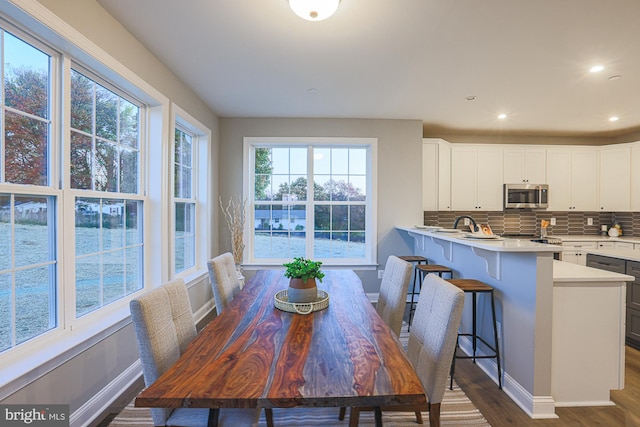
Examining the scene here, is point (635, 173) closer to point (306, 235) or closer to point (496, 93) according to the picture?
point (496, 93)

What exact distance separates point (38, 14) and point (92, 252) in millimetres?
1376

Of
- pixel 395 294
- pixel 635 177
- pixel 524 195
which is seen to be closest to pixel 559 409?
pixel 395 294

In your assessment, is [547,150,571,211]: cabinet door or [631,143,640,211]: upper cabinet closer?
[631,143,640,211]: upper cabinet

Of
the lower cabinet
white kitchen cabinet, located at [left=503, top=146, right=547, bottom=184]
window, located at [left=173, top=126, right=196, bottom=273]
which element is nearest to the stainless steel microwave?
white kitchen cabinet, located at [left=503, top=146, right=547, bottom=184]

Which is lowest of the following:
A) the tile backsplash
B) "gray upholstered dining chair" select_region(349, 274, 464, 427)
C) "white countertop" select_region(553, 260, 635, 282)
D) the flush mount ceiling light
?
"gray upholstered dining chair" select_region(349, 274, 464, 427)

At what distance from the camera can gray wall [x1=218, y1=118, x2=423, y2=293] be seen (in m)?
4.22

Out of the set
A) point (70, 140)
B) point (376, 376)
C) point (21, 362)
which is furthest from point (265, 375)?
point (70, 140)

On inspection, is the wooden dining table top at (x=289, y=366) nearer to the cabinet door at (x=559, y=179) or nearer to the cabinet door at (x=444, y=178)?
the cabinet door at (x=444, y=178)

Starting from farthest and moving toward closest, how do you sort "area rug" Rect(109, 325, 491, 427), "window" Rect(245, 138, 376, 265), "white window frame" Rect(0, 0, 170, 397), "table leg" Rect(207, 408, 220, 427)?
"window" Rect(245, 138, 376, 265) < "area rug" Rect(109, 325, 491, 427) < "white window frame" Rect(0, 0, 170, 397) < "table leg" Rect(207, 408, 220, 427)

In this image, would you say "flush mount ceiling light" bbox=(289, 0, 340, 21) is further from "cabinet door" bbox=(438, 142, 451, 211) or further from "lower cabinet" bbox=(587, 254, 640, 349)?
"lower cabinet" bbox=(587, 254, 640, 349)

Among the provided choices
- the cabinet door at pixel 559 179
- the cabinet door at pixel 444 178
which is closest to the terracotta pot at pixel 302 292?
the cabinet door at pixel 444 178

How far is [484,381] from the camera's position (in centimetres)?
235

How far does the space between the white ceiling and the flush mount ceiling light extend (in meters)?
0.23

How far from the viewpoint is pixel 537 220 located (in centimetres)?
500
